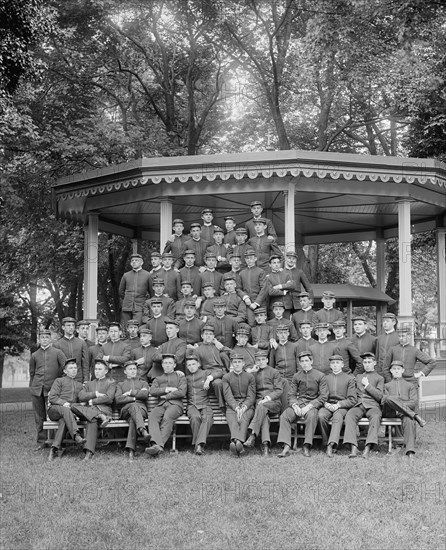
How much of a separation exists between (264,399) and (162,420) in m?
1.44

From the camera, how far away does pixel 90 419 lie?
959cm

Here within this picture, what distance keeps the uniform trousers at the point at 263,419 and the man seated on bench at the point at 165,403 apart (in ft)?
3.49

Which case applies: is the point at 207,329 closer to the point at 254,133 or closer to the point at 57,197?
the point at 57,197

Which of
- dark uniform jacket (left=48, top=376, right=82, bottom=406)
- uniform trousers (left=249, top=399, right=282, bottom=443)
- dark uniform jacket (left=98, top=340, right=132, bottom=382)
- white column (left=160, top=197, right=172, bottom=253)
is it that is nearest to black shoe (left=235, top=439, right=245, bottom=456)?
uniform trousers (left=249, top=399, right=282, bottom=443)

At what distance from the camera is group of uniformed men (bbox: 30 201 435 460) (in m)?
9.48

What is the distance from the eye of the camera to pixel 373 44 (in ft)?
59.9

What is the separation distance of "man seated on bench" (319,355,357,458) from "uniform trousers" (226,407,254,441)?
0.99m

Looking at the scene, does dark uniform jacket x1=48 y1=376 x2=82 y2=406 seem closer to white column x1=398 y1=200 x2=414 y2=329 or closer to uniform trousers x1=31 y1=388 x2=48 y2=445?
uniform trousers x1=31 y1=388 x2=48 y2=445

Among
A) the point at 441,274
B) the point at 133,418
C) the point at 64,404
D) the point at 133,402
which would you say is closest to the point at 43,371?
the point at 64,404

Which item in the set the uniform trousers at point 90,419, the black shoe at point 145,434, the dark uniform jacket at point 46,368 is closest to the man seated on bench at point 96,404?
the uniform trousers at point 90,419

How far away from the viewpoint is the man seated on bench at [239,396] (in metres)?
9.46

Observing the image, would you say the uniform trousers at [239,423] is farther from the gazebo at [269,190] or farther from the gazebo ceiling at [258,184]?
the gazebo ceiling at [258,184]

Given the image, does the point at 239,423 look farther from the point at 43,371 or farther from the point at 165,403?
the point at 43,371

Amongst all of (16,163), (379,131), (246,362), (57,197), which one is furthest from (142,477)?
(379,131)
